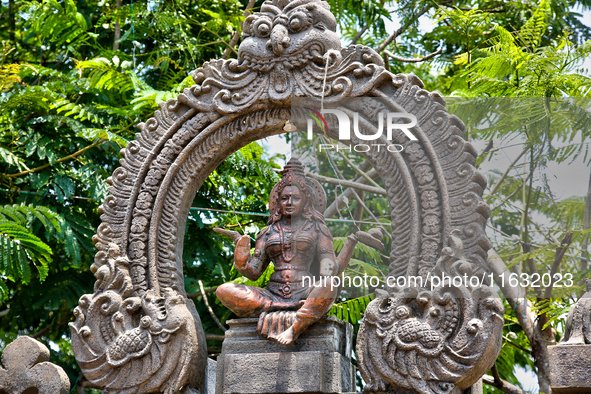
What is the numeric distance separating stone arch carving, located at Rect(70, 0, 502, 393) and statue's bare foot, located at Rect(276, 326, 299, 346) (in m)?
0.52

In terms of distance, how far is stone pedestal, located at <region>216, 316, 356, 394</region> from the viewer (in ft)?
17.0

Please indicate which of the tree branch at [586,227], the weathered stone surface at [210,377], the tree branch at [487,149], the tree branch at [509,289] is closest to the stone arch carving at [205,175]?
the weathered stone surface at [210,377]

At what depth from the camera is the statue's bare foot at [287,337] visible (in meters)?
5.21

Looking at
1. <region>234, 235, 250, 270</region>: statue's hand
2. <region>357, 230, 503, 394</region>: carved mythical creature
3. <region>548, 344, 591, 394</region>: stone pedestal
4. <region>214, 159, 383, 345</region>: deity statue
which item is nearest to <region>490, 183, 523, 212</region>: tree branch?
<region>357, 230, 503, 394</region>: carved mythical creature

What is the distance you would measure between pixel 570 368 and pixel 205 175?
3.11 m

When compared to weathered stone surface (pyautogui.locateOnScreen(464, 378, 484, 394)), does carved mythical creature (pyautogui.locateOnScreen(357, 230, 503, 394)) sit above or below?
above

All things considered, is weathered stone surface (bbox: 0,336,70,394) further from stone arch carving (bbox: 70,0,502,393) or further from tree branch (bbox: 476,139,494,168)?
tree branch (bbox: 476,139,494,168)

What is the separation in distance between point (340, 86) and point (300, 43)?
504mm

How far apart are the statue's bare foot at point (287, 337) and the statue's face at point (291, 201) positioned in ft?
3.13

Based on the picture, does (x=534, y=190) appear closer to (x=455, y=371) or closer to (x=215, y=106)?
(x=455, y=371)

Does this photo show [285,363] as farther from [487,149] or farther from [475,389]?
[487,149]

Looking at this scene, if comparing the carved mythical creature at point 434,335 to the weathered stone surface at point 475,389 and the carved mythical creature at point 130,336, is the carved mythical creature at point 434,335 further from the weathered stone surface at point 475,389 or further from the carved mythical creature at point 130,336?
the carved mythical creature at point 130,336

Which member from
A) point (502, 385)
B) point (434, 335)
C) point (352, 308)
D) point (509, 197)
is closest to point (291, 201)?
point (434, 335)

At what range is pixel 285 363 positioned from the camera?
523 cm
